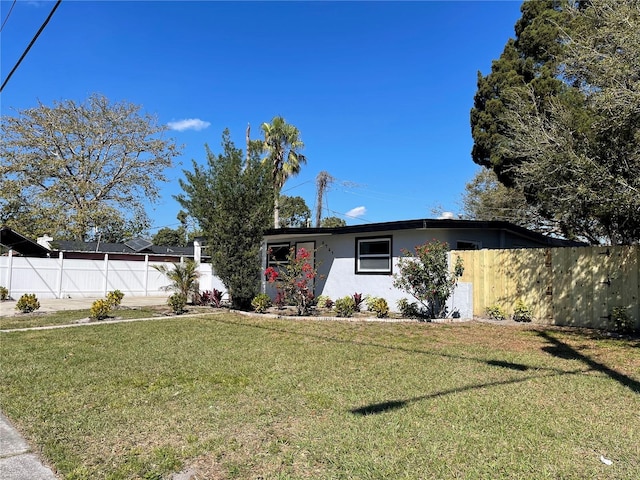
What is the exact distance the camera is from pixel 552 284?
9.73 metres

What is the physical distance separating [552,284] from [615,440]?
7154 mm

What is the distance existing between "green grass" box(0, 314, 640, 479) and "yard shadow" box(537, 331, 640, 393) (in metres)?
0.03

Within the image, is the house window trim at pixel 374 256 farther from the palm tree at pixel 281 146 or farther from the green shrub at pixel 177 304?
the palm tree at pixel 281 146

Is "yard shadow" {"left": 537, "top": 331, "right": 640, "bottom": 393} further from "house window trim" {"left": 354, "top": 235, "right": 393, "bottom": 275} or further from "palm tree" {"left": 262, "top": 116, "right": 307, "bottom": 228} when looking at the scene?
"palm tree" {"left": 262, "top": 116, "right": 307, "bottom": 228}

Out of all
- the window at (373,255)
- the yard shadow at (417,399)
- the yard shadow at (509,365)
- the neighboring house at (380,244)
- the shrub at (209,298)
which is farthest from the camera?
the shrub at (209,298)

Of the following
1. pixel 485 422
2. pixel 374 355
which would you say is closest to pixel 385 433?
pixel 485 422

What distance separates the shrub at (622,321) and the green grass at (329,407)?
2.47 ft

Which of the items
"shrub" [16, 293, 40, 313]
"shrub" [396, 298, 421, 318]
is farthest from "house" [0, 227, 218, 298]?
"shrub" [396, 298, 421, 318]

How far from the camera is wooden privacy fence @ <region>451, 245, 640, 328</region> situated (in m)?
8.73

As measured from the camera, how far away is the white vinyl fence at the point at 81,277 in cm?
1702

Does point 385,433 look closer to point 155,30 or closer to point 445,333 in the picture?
point 445,333

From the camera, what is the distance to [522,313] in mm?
9930

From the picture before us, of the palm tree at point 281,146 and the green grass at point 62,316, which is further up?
the palm tree at point 281,146

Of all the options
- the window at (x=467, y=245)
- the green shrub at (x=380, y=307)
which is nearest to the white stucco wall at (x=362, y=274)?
the window at (x=467, y=245)
